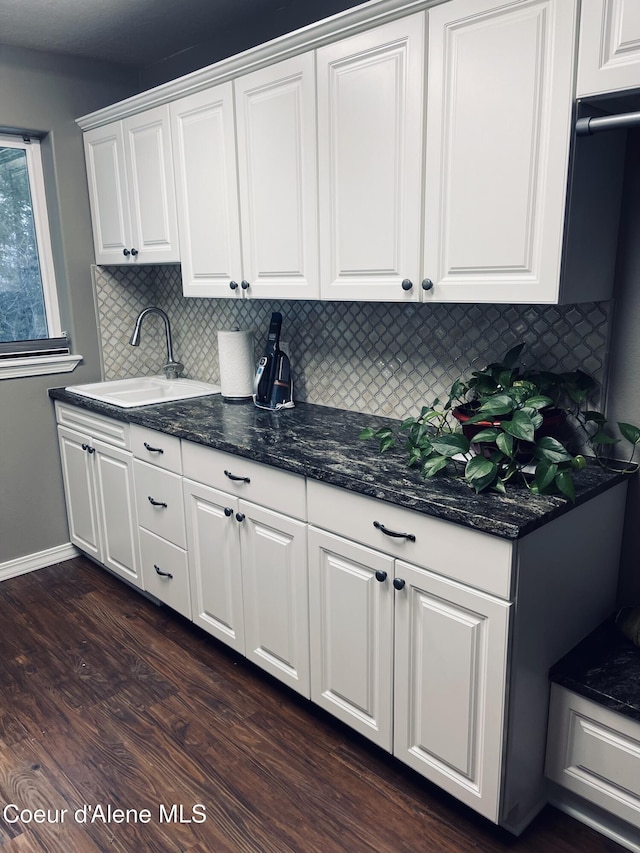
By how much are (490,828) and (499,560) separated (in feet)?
2.55

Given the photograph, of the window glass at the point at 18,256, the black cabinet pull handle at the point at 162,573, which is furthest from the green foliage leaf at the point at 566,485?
the window glass at the point at 18,256

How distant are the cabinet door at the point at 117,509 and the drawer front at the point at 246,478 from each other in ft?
1.67

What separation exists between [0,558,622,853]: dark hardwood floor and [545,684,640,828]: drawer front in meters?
0.13

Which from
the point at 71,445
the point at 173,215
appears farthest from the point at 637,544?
the point at 71,445

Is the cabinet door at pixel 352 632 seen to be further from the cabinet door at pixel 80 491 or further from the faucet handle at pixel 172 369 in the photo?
the faucet handle at pixel 172 369

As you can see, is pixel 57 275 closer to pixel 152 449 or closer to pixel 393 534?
pixel 152 449

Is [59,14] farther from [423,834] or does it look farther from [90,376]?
[423,834]

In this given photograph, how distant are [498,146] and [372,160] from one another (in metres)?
0.41

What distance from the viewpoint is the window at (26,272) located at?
305 centimetres

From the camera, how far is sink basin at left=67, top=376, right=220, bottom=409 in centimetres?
307

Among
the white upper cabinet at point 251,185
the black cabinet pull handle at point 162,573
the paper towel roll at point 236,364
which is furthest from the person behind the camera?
the paper towel roll at point 236,364

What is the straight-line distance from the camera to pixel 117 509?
2883 mm

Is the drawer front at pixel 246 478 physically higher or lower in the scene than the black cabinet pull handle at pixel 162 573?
higher

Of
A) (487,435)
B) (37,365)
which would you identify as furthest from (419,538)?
(37,365)
